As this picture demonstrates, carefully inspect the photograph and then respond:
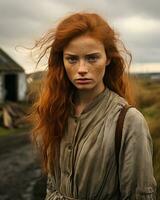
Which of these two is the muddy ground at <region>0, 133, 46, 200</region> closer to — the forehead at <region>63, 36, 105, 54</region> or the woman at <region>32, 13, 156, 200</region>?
the woman at <region>32, 13, 156, 200</region>

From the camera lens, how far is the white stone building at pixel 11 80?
32656 millimetres

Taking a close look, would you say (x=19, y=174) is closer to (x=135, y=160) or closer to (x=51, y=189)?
(x=51, y=189)

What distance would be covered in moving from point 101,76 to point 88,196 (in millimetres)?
667

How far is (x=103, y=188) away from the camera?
9.59 feet

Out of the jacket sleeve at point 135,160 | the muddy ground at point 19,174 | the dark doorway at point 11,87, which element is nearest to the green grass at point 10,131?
the muddy ground at point 19,174

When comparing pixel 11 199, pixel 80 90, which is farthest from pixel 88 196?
pixel 11 199

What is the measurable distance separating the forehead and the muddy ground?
21.5 ft

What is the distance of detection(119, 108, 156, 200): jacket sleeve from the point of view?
2857 mm

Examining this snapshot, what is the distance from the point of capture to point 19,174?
11.6 meters

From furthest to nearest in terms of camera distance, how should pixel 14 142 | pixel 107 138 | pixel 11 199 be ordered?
pixel 14 142
pixel 11 199
pixel 107 138

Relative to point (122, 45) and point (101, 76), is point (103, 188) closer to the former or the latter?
point (101, 76)

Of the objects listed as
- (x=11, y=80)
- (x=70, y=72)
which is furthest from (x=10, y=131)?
(x=70, y=72)

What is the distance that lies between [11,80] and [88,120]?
3246 cm

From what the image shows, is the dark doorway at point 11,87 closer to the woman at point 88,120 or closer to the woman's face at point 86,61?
the woman at point 88,120
